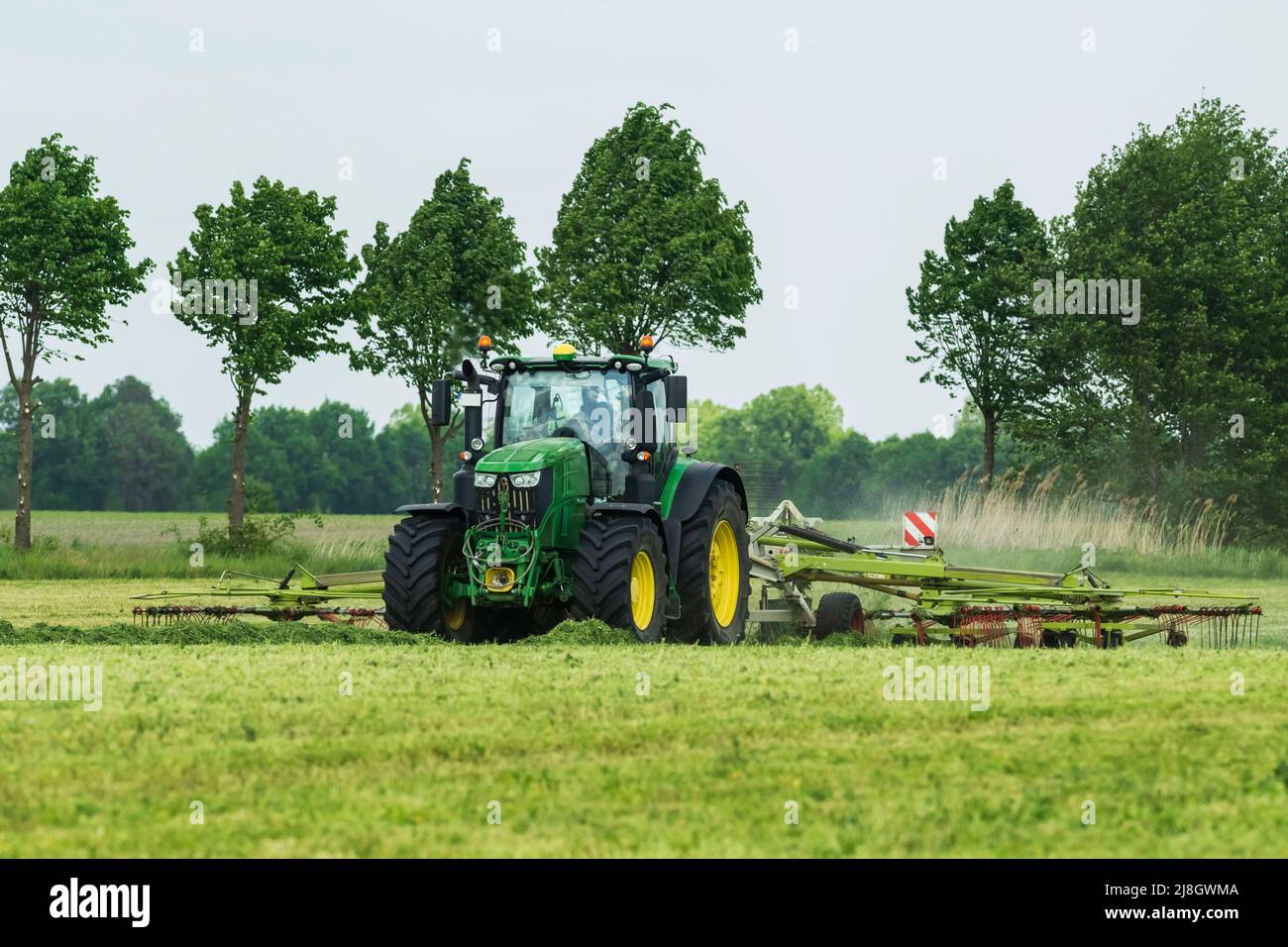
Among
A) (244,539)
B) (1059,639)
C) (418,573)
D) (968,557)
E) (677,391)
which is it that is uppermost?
(677,391)

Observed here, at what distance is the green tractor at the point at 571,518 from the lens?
1488 cm

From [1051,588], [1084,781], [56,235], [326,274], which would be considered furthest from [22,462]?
[1084,781]

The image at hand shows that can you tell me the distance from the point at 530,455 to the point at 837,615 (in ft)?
13.4

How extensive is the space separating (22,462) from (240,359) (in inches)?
180

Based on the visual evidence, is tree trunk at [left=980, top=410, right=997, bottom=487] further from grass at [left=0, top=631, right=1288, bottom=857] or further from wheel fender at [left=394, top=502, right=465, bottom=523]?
grass at [left=0, top=631, right=1288, bottom=857]

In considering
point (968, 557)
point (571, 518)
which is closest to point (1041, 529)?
point (968, 557)

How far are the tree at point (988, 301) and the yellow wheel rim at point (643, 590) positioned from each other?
1160 inches

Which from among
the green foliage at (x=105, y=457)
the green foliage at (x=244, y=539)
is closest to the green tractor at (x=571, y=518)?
the green foliage at (x=244, y=539)

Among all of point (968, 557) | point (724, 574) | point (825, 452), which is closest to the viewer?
point (724, 574)

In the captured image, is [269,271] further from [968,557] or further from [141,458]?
[141,458]

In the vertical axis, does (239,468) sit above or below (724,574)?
above

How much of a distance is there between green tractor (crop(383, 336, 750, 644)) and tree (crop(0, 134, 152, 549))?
19.5 meters

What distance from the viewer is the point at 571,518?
1530 cm

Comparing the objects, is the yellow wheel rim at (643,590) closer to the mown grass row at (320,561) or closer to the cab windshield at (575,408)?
the cab windshield at (575,408)
